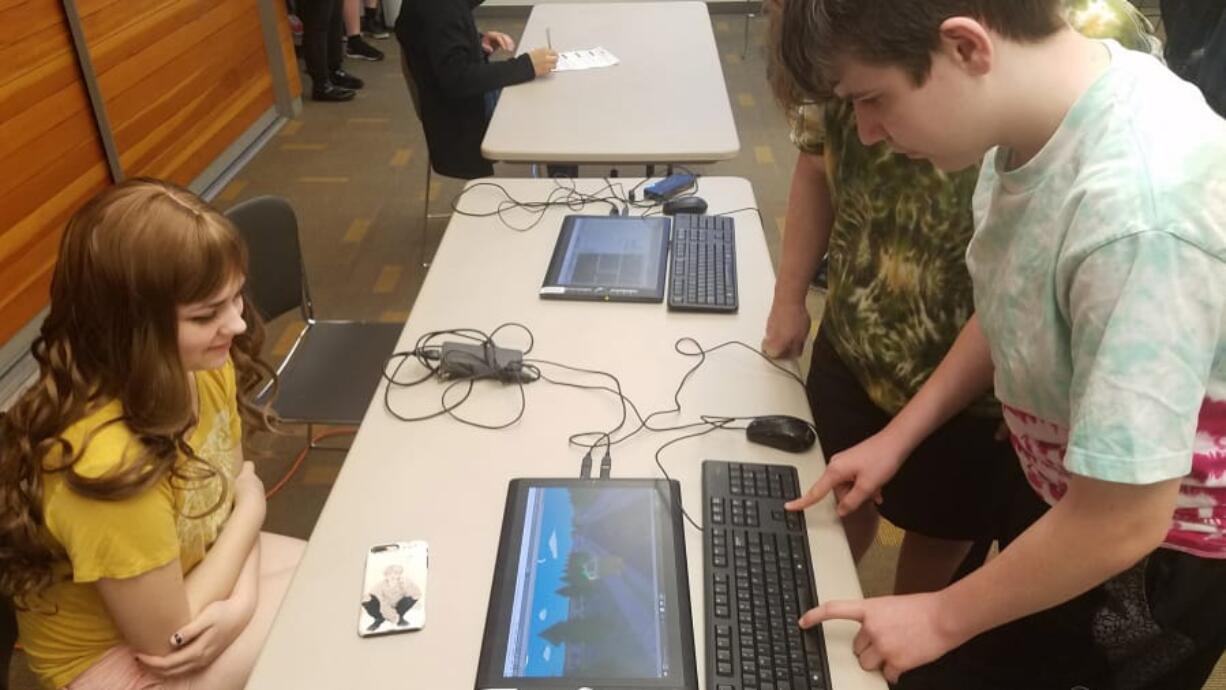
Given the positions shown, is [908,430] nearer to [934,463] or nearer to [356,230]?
[934,463]

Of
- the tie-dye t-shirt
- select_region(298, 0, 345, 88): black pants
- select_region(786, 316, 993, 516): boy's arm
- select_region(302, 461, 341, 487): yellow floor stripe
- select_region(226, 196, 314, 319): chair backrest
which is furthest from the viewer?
select_region(298, 0, 345, 88): black pants

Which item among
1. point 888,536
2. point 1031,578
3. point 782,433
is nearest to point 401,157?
point 888,536

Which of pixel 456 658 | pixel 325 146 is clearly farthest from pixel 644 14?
pixel 456 658

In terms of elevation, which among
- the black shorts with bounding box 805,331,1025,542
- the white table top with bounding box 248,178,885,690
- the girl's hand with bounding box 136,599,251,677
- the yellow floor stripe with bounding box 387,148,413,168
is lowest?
the yellow floor stripe with bounding box 387,148,413,168

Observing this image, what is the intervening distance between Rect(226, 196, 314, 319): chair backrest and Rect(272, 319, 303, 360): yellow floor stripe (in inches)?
28.0

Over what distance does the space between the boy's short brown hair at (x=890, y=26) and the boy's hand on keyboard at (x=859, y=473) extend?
19.5 inches

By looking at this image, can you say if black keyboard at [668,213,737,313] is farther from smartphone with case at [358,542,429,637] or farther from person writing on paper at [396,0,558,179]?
person writing on paper at [396,0,558,179]

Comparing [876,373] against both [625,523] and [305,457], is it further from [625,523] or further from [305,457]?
[305,457]

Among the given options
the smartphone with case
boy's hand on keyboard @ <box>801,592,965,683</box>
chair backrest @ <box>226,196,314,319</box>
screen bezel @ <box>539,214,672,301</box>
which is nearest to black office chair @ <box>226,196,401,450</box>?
chair backrest @ <box>226,196,314,319</box>

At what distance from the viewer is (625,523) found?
105 cm

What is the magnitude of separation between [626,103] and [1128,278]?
1.90 metres

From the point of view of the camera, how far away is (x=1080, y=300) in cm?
62

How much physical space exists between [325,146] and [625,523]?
354 cm

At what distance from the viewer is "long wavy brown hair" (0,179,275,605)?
38.5 inches
